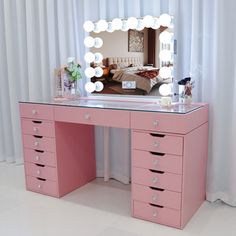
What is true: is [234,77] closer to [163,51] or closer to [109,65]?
[163,51]

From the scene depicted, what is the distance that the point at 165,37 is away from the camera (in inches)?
103

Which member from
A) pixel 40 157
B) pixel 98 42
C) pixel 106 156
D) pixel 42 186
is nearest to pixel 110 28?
pixel 98 42

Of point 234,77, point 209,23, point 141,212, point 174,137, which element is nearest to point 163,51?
point 209,23

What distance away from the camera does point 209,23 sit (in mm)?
2410

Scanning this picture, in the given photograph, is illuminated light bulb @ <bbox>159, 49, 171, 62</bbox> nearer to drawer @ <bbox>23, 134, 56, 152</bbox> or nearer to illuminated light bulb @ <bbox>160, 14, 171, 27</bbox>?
illuminated light bulb @ <bbox>160, 14, 171, 27</bbox>

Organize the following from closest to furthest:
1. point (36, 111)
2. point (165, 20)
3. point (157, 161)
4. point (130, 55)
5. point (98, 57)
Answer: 1. point (157, 161)
2. point (165, 20)
3. point (36, 111)
4. point (130, 55)
5. point (98, 57)

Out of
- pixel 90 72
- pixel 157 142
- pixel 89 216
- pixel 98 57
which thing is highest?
pixel 98 57

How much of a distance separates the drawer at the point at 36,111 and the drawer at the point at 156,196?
3.03 feet

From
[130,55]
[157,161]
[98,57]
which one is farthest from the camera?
[98,57]

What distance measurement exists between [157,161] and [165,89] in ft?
2.46

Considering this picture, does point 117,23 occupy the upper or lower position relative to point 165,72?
upper

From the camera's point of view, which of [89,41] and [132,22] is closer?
[132,22]

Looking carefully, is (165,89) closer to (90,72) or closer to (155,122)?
(155,122)

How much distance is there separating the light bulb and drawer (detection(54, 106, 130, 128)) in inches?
22.9
